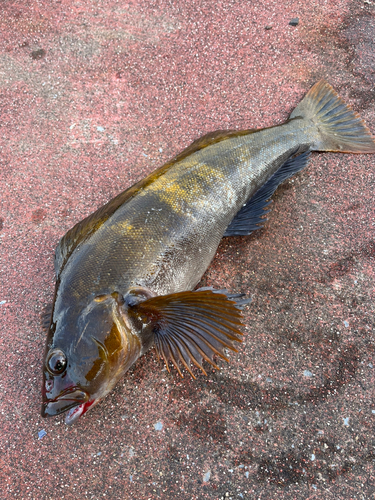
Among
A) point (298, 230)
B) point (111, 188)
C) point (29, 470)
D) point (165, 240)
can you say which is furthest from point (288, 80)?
point (29, 470)

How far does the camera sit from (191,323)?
7.98ft

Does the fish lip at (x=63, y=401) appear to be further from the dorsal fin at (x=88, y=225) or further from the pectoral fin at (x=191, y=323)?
the dorsal fin at (x=88, y=225)

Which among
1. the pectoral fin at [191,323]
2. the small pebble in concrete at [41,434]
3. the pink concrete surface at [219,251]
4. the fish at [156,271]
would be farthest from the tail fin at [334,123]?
the small pebble in concrete at [41,434]

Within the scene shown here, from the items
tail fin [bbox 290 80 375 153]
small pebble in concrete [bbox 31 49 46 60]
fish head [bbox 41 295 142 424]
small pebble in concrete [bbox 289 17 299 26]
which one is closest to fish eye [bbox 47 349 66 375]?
fish head [bbox 41 295 142 424]

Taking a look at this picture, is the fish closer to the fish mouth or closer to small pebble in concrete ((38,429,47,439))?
the fish mouth

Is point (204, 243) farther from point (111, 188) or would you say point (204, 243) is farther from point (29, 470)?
point (29, 470)

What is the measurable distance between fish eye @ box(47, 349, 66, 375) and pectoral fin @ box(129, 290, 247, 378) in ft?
1.62

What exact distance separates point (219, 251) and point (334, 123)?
179cm

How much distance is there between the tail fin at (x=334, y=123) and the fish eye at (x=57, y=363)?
2.93 metres

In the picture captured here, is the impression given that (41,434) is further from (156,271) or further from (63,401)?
(156,271)

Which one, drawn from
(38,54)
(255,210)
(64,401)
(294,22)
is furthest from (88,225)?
(294,22)

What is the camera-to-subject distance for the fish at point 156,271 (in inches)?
88.3

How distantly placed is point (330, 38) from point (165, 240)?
3577mm

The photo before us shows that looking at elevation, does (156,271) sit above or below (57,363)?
above
